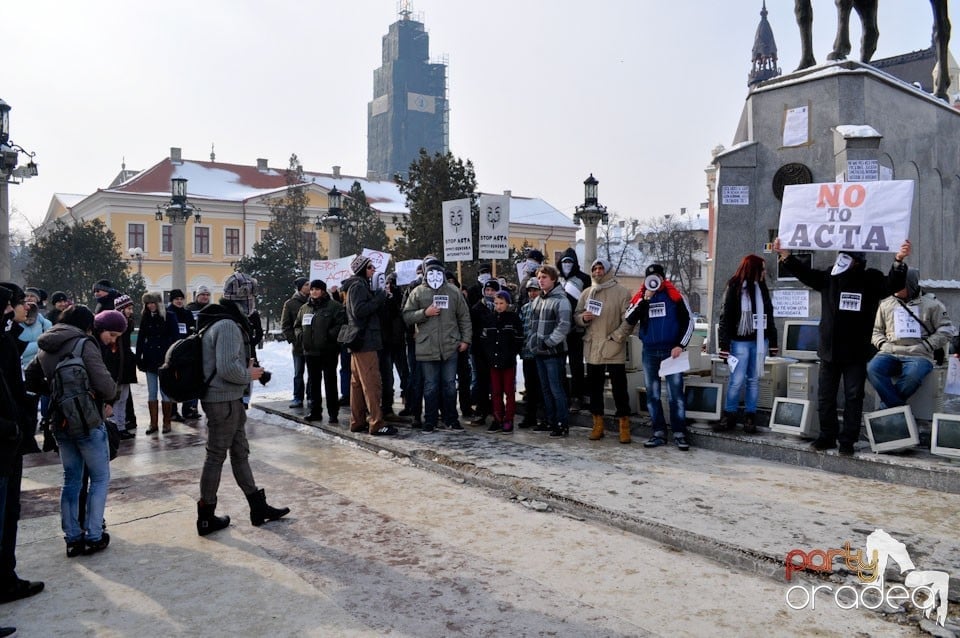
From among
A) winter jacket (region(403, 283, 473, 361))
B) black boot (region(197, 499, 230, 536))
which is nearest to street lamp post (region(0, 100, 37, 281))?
winter jacket (region(403, 283, 473, 361))

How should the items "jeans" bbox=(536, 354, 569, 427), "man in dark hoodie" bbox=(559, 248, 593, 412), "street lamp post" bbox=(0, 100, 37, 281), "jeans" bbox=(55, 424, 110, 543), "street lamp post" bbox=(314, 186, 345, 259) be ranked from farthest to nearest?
"street lamp post" bbox=(314, 186, 345, 259), "street lamp post" bbox=(0, 100, 37, 281), "man in dark hoodie" bbox=(559, 248, 593, 412), "jeans" bbox=(536, 354, 569, 427), "jeans" bbox=(55, 424, 110, 543)

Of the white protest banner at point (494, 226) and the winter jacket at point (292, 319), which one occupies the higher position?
the white protest banner at point (494, 226)

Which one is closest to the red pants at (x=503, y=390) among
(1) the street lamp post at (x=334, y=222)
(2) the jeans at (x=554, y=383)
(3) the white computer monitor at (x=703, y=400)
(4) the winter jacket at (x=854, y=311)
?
(2) the jeans at (x=554, y=383)

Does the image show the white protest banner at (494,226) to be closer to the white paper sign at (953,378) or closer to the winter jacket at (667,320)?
the winter jacket at (667,320)

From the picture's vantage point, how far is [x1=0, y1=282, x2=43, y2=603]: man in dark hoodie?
3861 millimetres

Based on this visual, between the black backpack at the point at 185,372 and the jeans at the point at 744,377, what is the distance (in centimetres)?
532

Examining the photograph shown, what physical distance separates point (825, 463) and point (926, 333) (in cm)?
182

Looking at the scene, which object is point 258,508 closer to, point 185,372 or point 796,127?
point 185,372

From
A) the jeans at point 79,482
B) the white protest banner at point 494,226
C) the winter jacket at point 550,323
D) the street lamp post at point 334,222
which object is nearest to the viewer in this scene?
the jeans at point 79,482

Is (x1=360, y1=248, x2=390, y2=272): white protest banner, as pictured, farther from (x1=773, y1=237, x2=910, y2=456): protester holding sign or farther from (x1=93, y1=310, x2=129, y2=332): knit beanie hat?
(x1=773, y1=237, x2=910, y2=456): protester holding sign

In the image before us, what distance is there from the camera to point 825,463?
21.3ft

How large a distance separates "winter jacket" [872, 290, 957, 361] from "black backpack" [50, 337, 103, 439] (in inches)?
272

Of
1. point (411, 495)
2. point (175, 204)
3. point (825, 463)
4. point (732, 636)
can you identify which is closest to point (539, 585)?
point (732, 636)

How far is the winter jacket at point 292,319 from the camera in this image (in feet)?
34.4
